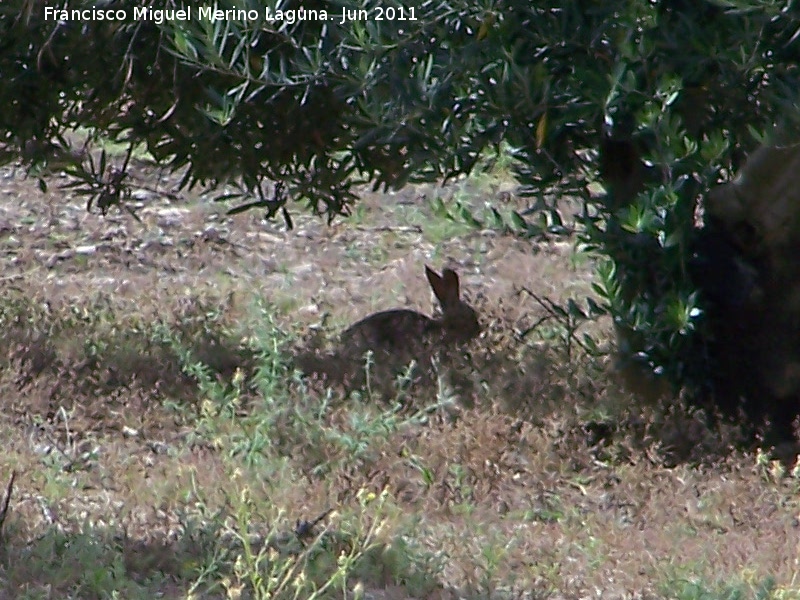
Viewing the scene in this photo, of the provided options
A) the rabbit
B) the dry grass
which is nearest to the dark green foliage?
the dry grass

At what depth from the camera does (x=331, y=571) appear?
4410 mm

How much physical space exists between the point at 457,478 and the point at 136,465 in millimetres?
1475

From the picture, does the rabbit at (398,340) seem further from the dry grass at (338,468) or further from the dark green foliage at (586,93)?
the dark green foliage at (586,93)

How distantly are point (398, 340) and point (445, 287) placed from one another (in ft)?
1.90

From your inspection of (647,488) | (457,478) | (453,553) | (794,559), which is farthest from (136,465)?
(794,559)

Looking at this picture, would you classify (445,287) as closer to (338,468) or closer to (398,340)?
(398,340)

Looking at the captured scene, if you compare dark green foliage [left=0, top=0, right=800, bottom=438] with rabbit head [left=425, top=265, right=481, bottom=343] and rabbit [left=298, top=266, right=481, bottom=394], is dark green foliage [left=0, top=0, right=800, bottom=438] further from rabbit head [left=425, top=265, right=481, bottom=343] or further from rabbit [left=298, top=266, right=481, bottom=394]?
rabbit head [left=425, top=265, right=481, bottom=343]

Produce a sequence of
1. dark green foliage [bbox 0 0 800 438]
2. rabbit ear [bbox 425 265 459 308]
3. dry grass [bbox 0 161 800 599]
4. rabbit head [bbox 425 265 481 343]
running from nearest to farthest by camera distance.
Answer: dry grass [bbox 0 161 800 599], dark green foliage [bbox 0 0 800 438], rabbit head [bbox 425 265 481 343], rabbit ear [bbox 425 265 459 308]

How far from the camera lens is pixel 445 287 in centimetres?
805

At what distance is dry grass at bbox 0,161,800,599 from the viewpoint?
4.40 metres

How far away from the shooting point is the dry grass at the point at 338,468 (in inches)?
173

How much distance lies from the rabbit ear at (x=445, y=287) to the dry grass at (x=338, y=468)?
0.31m

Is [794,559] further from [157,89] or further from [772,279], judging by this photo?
[157,89]

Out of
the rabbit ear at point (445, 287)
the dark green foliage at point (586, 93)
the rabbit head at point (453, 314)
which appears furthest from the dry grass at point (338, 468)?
the dark green foliage at point (586, 93)
